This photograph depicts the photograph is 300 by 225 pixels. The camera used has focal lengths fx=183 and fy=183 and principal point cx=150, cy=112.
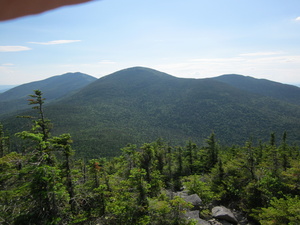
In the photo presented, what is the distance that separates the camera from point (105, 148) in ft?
292

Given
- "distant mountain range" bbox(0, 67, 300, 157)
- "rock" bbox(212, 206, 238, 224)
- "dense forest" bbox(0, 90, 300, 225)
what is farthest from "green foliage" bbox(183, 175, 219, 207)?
"distant mountain range" bbox(0, 67, 300, 157)

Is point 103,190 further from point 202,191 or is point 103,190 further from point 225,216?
point 202,191

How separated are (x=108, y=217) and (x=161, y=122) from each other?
159 m

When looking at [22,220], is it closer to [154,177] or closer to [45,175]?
[45,175]

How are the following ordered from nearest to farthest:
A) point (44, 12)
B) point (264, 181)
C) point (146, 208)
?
point (44, 12)
point (146, 208)
point (264, 181)

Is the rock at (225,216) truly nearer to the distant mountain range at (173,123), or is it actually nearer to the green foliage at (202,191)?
the green foliage at (202,191)

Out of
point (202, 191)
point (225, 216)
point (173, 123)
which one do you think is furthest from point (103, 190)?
point (173, 123)

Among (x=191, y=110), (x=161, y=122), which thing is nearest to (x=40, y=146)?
(x=161, y=122)

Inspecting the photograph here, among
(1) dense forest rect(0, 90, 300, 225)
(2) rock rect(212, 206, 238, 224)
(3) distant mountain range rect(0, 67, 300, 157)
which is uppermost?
(1) dense forest rect(0, 90, 300, 225)

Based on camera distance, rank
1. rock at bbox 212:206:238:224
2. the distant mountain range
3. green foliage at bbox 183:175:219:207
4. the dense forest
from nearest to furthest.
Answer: the dense forest → rock at bbox 212:206:238:224 → green foliage at bbox 183:175:219:207 → the distant mountain range

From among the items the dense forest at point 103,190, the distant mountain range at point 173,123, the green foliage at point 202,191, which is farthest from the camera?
the distant mountain range at point 173,123

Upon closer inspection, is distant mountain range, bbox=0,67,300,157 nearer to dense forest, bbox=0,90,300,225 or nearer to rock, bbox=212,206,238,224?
dense forest, bbox=0,90,300,225

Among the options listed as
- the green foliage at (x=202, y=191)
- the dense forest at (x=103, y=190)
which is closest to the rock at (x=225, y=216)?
the dense forest at (x=103, y=190)

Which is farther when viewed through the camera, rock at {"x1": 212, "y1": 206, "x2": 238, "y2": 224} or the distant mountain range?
the distant mountain range
